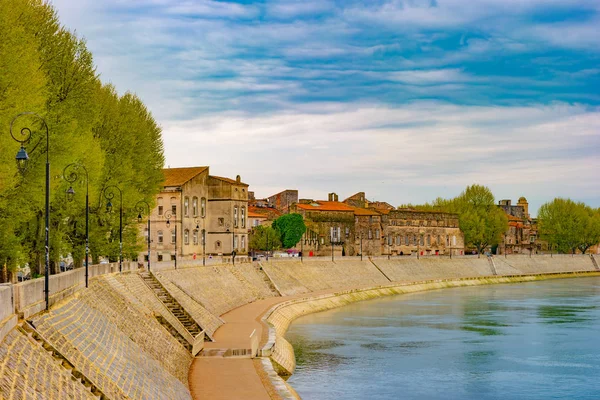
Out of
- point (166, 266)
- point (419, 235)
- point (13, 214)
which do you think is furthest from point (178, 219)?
point (419, 235)

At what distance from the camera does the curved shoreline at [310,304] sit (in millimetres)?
42000

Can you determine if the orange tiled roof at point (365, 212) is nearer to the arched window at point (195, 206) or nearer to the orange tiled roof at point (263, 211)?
the orange tiled roof at point (263, 211)

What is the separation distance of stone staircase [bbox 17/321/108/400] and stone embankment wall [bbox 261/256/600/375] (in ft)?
56.2

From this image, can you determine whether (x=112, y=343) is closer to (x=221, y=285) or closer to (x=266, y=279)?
(x=221, y=285)

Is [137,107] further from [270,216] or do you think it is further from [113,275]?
[270,216]

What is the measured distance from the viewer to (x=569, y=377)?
4462cm

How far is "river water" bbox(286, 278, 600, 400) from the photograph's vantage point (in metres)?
41.0

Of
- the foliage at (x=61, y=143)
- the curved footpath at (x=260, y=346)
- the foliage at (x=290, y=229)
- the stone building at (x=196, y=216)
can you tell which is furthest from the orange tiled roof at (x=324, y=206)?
the foliage at (x=61, y=143)

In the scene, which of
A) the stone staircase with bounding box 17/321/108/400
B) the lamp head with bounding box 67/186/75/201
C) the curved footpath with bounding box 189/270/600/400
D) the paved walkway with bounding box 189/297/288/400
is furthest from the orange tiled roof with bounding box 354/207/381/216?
the stone staircase with bounding box 17/321/108/400

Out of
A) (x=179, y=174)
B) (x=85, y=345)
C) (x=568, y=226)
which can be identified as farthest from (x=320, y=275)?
(x=568, y=226)

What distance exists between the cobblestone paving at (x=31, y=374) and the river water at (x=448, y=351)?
15.3 meters

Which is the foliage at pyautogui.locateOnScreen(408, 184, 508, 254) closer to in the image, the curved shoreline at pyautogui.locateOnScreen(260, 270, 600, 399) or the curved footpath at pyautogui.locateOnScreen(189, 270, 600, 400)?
the curved shoreline at pyautogui.locateOnScreen(260, 270, 600, 399)

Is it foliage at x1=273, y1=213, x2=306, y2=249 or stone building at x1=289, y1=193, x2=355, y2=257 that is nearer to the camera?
foliage at x1=273, y1=213, x2=306, y2=249

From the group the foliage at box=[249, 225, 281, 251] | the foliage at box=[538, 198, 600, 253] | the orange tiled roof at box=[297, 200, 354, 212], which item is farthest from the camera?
the foliage at box=[538, 198, 600, 253]
